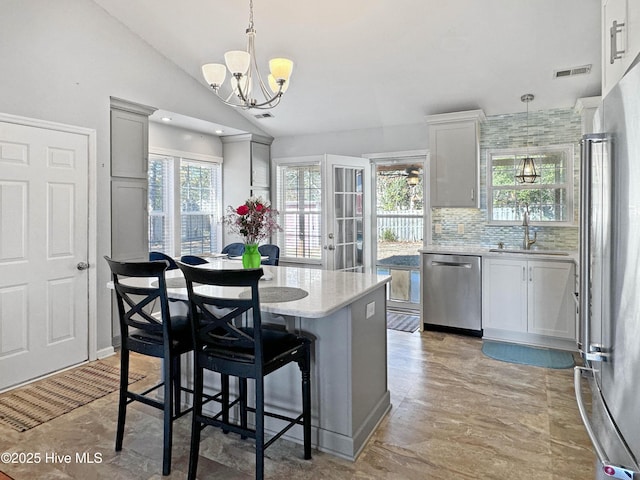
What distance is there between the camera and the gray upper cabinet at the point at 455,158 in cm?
475

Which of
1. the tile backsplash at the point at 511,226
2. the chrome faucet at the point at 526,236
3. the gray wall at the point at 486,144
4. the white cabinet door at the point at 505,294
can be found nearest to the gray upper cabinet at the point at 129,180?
the gray wall at the point at 486,144

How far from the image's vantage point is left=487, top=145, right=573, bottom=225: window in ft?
15.4

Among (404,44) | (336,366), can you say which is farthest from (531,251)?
(336,366)

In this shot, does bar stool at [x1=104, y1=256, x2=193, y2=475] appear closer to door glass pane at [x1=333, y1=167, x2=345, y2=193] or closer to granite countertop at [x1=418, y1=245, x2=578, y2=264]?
granite countertop at [x1=418, y1=245, x2=578, y2=264]

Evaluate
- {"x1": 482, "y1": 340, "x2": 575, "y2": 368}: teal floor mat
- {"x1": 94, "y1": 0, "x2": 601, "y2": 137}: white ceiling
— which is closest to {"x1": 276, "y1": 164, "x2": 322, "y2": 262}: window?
{"x1": 94, "y1": 0, "x2": 601, "y2": 137}: white ceiling

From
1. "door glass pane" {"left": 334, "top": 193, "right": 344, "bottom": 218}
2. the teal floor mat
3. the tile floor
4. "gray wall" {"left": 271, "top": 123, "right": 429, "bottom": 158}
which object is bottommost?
the tile floor

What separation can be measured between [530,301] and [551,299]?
192 mm

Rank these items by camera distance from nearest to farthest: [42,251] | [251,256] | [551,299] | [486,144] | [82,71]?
[251,256] → [42,251] → [82,71] → [551,299] → [486,144]

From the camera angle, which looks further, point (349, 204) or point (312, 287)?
point (349, 204)

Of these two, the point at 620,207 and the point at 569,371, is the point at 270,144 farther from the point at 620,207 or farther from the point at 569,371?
the point at 620,207

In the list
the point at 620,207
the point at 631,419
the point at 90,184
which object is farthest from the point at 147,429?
the point at 620,207

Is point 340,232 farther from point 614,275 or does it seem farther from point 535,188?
point 614,275

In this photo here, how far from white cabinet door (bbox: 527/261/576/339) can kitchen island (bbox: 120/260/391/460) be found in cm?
234

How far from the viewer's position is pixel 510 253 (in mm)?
4410
